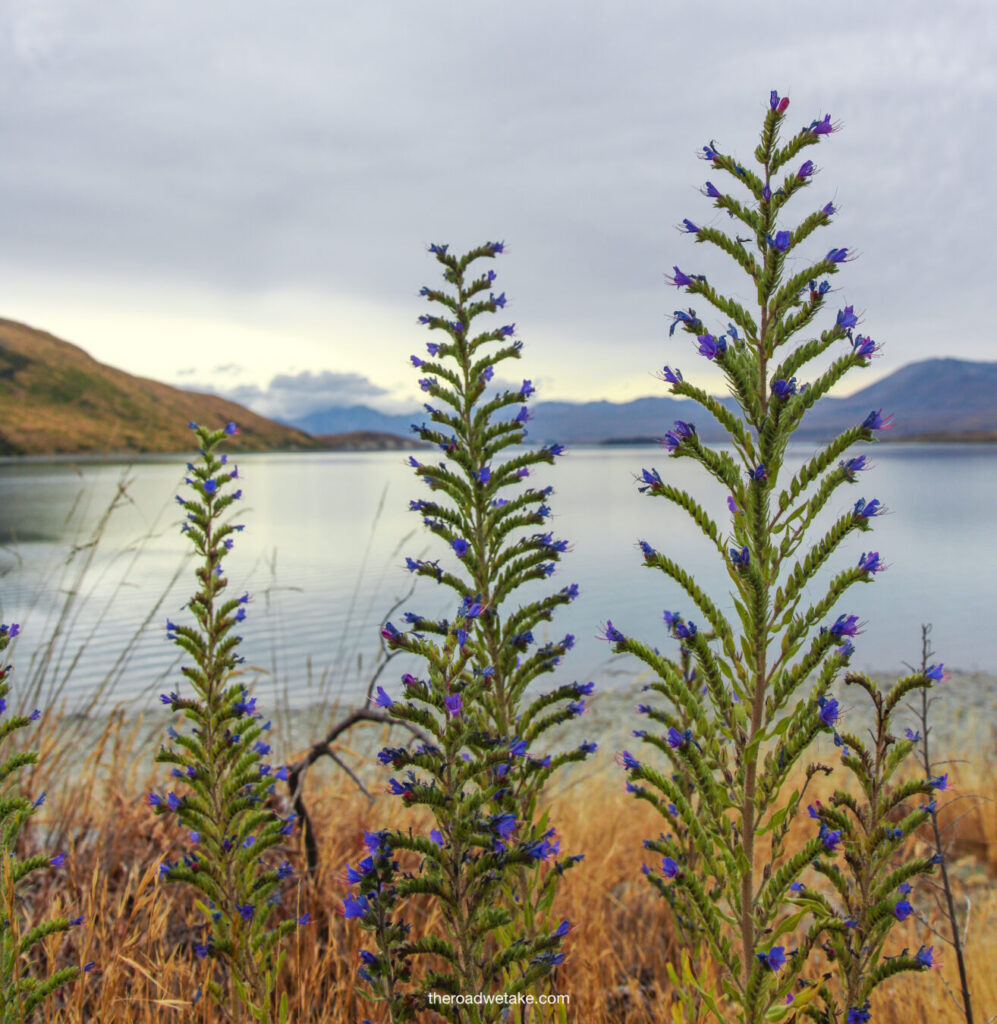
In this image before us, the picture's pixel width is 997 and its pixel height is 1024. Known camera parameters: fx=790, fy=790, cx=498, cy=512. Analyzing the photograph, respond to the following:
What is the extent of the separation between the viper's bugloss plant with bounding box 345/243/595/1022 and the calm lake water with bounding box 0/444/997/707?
0.66m

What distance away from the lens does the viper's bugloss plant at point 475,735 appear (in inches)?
85.4

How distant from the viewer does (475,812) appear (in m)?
2.32

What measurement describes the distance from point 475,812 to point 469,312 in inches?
101

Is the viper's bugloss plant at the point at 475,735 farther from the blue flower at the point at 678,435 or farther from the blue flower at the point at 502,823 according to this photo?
the blue flower at the point at 678,435

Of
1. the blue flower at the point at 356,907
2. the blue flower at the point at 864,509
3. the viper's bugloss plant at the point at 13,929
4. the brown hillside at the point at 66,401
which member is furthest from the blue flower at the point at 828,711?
the brown hillside at the point at 66,401

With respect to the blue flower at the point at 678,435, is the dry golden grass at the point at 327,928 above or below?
below

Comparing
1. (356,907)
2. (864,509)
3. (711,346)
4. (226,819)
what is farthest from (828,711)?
(226,819)

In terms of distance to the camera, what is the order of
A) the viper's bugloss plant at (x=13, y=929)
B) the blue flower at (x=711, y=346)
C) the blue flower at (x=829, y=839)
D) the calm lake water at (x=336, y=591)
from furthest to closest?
the calm lake water at (x=336, y=591)
the viper's bugloss plant at (x=13, y=929)
the blue flower at (x=711, y=346)
the blue flower at (x=829, y=839)

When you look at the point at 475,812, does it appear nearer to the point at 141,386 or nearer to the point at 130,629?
the point at 130,629

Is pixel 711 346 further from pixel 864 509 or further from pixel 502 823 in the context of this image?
pixel 502 823

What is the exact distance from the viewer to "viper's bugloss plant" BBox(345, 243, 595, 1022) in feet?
7.11

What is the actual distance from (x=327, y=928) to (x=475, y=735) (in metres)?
3.17

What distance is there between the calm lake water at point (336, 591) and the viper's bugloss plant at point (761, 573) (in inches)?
8.9

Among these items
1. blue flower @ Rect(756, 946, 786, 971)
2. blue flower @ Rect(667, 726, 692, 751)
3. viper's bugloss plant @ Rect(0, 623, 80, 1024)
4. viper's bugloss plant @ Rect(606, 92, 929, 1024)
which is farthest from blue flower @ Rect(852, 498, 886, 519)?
viper's bugloss plant @ Rect(0, 623, 80, 1024)
